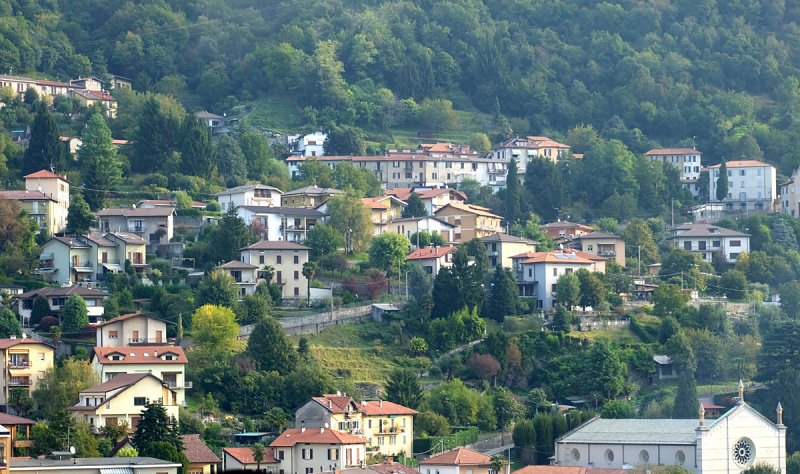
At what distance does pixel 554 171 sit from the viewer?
123 m

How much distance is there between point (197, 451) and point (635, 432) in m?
20.1

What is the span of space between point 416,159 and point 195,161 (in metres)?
18.1

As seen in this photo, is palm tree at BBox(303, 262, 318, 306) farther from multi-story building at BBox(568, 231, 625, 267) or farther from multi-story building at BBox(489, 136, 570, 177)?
multi-story building at BBox(489, 136, 570, 177)

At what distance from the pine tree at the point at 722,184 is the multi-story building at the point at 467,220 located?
782 inches

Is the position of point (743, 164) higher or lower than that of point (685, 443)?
higher

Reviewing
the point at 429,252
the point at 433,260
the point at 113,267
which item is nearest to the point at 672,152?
the point at 429,252

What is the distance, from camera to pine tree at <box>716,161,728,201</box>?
12825cm

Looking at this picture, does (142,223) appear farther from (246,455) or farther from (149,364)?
(246,455)

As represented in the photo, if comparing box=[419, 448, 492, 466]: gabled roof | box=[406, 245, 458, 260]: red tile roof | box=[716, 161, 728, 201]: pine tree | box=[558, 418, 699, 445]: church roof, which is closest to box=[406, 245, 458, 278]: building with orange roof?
box=[406, 245, 458, 260]: red tile roof

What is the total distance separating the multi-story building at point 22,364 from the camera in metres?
82.8

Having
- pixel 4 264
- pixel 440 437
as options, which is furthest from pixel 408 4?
pixel 440 437

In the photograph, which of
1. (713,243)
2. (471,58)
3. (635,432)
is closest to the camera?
(635,432)

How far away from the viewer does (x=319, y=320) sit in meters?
95.1

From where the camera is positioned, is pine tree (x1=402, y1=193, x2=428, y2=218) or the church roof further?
pine tree (x1=402, y1=193, x2=428, y2=218)
